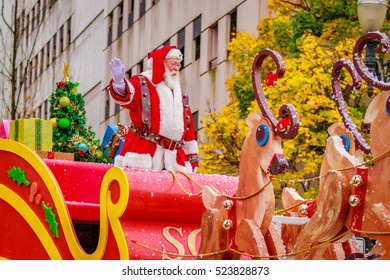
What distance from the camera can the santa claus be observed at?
970 centimetres

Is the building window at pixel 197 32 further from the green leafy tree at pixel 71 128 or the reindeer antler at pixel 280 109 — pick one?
the reindeer antler at pixel 280 109

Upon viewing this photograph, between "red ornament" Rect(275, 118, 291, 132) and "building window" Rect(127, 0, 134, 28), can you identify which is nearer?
"red ornament" Rect(275, 118, 291, 132)

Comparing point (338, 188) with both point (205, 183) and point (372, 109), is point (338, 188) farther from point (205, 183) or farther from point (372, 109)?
point (205, 183)

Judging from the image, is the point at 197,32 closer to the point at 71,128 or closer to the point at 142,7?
the point at 142,7

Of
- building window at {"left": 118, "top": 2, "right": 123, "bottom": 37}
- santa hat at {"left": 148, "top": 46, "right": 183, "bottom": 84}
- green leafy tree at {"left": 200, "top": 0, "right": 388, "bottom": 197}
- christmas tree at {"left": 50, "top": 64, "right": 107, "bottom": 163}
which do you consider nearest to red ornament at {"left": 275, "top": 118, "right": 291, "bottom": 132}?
santa hat at {"left": 148, "top": 46, "right": 183, "bottom": 84}

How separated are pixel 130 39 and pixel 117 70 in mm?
23835

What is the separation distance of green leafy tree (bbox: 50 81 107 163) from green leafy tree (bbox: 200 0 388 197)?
4463 millimetres

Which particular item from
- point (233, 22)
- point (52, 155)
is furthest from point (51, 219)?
point (233, 22)

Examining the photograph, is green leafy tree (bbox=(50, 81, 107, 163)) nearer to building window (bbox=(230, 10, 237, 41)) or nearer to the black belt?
the black belt

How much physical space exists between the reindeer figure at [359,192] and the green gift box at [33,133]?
4.51m

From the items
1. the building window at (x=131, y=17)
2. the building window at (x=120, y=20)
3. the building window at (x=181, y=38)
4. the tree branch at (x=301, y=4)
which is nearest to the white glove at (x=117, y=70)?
the tree branch at (x=301, y=4)
